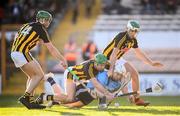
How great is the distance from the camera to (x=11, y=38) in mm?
Answer: 21547

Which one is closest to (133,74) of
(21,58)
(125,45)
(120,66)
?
(120,66)

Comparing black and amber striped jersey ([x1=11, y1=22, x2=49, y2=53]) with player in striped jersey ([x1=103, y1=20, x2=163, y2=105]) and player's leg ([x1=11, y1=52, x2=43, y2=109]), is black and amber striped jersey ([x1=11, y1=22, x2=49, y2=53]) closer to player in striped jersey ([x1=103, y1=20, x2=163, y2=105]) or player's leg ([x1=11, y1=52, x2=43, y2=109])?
player's leg ([x1=11, y1=52, x2=43, y2=109])

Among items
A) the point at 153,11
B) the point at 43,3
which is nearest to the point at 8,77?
the point at 43,3

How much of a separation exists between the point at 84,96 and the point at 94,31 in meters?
10.3

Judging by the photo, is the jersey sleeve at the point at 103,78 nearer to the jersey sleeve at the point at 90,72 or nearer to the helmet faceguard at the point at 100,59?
the jersey sleeve at the point at 90,72

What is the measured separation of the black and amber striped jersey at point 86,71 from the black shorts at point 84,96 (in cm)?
28

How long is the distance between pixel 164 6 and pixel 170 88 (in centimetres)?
453

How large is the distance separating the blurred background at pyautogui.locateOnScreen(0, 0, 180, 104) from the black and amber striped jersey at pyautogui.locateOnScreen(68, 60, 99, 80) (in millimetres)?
7041

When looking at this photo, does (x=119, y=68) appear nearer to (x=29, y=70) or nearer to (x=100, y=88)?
(x=100, y=88)

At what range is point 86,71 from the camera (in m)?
13.2

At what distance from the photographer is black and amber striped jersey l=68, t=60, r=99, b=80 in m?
13.0

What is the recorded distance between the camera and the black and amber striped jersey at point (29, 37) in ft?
42.7

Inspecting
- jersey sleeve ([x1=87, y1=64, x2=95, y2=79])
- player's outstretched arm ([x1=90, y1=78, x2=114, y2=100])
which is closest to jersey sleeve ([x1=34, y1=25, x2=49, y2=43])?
jersey sleeve ([x1=87, y1=64, x2=95, y2=79])

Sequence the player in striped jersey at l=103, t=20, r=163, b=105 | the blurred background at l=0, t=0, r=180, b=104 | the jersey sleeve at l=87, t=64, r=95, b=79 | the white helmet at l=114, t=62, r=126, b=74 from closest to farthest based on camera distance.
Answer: the jersey sleeve at l=87, t=64, r=95, b=79, the player in striped jersey at l=103, t=20, r=163, b=105, the white helmet at l=114, t=62, r=126, b=74, the blurred background at l=0, t=0, r=180, b=104
